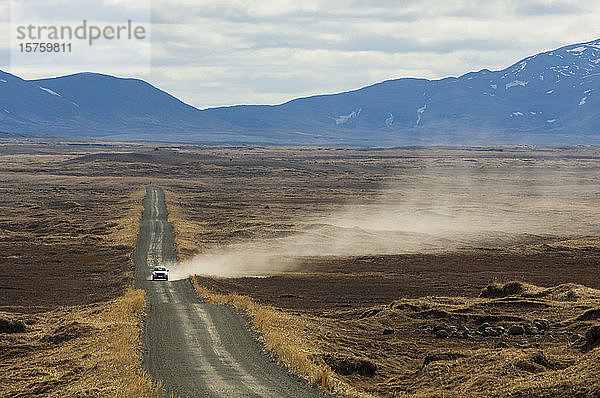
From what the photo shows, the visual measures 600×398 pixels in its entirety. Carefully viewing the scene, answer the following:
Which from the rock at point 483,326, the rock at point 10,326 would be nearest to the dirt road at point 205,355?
the rock at point 10,326

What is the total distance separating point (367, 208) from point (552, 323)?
273ft

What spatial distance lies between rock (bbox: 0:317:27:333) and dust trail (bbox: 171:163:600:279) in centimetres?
2367

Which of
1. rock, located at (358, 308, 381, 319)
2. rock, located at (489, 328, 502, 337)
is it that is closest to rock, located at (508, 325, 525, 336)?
rock, located at (489, 328, 502, 337)

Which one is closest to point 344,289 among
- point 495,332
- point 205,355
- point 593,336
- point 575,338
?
point 495,332

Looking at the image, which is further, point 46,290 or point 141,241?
point 141,241

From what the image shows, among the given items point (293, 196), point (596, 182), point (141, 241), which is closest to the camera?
point (141, 241)

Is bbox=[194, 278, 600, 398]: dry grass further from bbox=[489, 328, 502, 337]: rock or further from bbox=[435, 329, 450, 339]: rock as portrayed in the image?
bbox=[489, 328, 502, 337]: rock

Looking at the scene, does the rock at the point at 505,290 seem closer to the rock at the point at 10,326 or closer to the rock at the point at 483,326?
the rock at the point at 483,326

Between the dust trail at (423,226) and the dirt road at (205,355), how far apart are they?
20578 mm

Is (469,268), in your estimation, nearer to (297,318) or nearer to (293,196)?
(297,318)

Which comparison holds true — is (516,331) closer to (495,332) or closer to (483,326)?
(495,332)

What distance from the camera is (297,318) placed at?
37.8 m

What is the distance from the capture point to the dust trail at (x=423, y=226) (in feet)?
235

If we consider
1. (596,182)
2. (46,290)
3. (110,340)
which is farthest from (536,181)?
(110,340)
